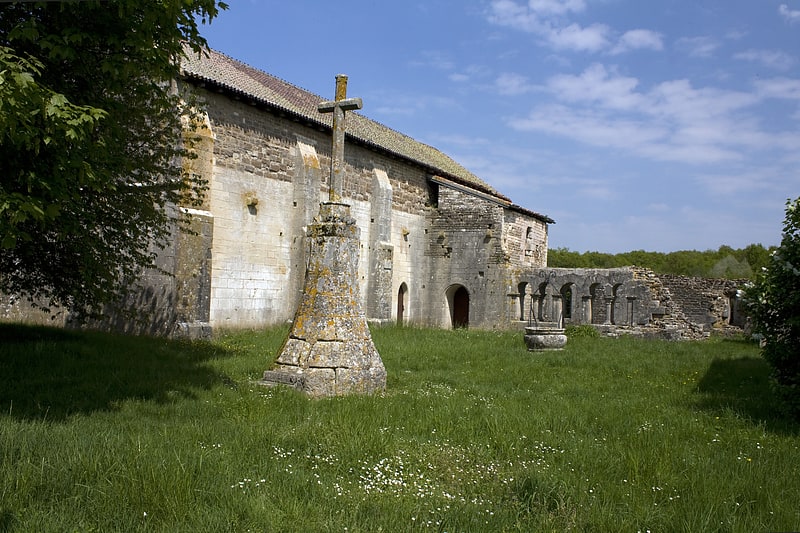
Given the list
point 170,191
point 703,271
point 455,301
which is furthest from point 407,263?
point 703,271

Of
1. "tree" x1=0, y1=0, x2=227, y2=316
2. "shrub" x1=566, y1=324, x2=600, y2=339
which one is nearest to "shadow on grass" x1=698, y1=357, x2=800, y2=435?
"shrub" x1=566, y1=324, x2=600, y2=339

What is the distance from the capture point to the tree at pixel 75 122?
4656mm

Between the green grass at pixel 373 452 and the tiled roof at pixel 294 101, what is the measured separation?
6694 millimetres

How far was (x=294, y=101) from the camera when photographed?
19.2 m

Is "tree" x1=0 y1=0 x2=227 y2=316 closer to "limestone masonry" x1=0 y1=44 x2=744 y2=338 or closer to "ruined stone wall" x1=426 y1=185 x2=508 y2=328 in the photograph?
"limestone masonry" x1=0 y1=44 x2=744 y2=338

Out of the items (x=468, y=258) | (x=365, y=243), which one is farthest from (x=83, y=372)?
(x=468, y=258)

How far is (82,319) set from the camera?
339 inches

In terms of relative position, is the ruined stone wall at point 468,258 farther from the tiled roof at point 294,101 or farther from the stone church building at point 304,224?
the tiled roof at point 294,101

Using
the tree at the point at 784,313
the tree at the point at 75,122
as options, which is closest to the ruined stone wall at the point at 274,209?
the tree at the point at 75,122

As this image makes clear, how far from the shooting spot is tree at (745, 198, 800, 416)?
679 cm

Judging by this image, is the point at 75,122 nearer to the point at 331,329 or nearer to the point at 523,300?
the point at 331,329

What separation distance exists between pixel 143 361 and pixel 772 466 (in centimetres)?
775

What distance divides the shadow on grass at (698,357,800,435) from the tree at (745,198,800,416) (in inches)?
12.2

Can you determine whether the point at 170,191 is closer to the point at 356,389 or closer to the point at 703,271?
the point at 356,389
